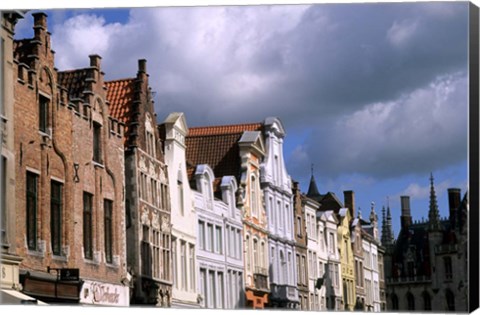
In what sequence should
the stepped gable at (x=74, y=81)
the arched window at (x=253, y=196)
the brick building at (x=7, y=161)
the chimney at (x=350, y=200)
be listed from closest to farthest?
the brick building at (x=7, y=161) → the chimney at (x=350, y=200) → the stepped gable at (x=74, y=81) → the arched window at (x=253, y=196)

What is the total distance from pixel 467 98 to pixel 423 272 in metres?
5.82

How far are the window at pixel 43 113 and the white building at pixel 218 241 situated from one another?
16.7 feet

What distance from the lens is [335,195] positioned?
85.7ft

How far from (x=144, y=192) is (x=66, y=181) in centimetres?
273

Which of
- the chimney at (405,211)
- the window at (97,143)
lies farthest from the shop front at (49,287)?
the chimney at (405,211)

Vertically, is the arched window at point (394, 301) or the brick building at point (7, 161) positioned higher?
the brick building at point (7, 161)

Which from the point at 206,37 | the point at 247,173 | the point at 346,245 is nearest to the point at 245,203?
the point at 247,173

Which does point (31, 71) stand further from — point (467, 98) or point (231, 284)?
point (467, 98)

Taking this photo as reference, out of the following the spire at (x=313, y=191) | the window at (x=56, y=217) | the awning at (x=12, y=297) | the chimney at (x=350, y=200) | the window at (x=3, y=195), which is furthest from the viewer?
the spire at (x=313, y=191)

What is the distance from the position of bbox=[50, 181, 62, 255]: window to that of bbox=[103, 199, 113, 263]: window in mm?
1572

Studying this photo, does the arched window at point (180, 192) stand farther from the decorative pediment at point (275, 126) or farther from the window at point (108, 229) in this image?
the decorative pediment at point (275, 126)

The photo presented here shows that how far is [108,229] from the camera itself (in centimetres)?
2675

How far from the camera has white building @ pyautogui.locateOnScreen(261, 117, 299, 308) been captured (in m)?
26.5

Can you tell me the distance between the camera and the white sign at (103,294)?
25.0 m
